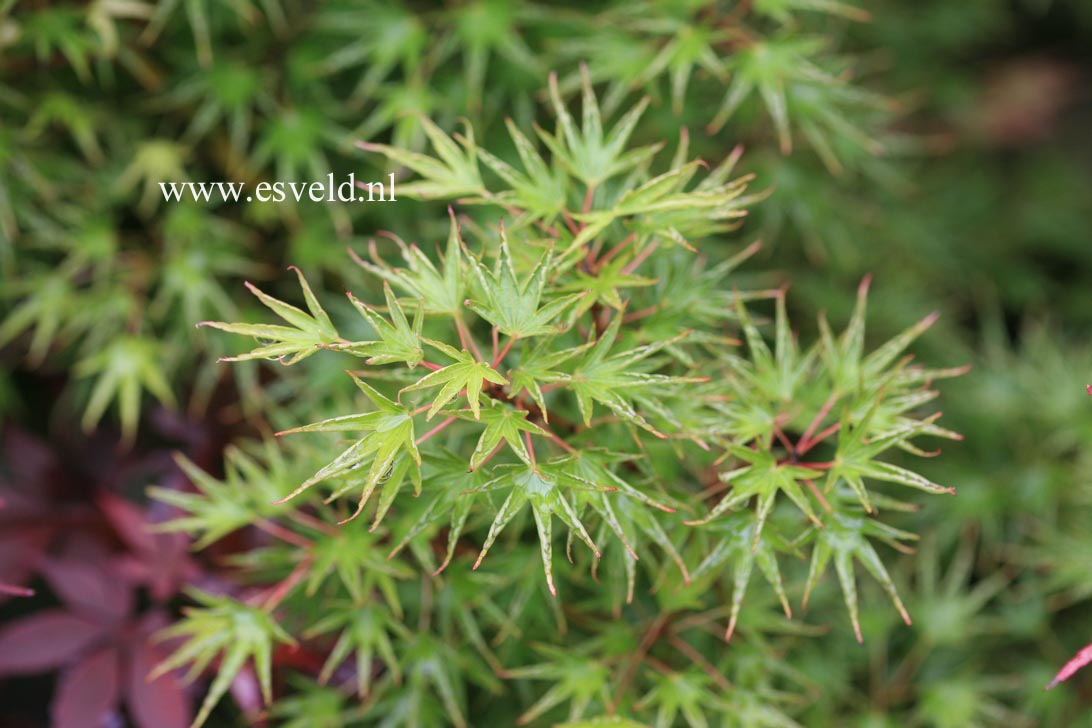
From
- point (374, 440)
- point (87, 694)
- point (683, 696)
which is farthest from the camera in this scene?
point (87, 694)

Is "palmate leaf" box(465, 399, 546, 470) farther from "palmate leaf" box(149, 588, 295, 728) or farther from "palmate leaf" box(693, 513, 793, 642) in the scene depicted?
"palmate leaf" box(149, 588, 295, 728)

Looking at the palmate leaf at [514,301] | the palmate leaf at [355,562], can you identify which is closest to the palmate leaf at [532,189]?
the palmate leaf at [514,301]

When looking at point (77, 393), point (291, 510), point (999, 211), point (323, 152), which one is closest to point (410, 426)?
point (291, 510)

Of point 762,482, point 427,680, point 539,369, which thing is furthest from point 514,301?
point 427,680

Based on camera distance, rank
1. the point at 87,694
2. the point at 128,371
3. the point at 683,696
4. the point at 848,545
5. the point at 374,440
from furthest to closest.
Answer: the point at 128,371
the point at 87,694
the point at 683,696
the point at 848,545
the point at 374,440

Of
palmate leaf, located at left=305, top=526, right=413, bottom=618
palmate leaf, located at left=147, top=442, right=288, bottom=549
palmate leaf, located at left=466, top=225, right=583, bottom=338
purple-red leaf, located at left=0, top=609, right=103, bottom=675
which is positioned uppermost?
palmate leaf, located at left=466, top=225, right=583, bottom=338

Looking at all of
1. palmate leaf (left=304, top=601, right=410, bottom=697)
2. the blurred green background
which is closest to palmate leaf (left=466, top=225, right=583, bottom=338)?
palmate leaf (left=304, top=601, right=410, bottom=697)

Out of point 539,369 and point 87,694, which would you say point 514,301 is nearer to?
point 539,369
